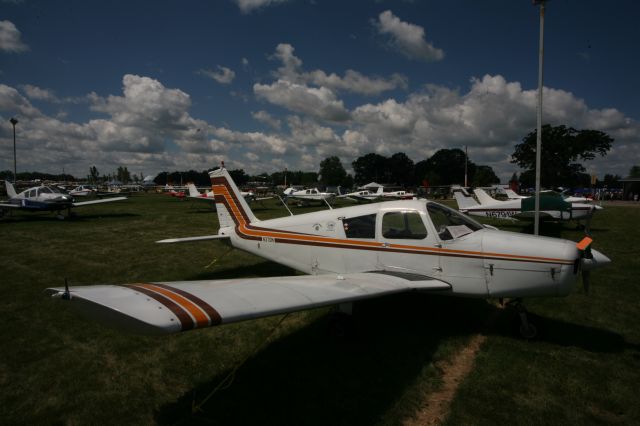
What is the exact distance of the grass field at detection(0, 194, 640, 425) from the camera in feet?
11.2

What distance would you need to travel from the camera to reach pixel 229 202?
26.0ft

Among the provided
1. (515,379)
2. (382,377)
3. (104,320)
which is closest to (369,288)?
(382,377)

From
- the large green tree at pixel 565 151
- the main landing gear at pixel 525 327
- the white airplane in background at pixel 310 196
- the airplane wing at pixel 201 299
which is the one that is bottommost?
the main landing gear at pixel 525 327

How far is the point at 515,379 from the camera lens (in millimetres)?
3961

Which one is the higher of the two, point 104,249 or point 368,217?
point 368,217

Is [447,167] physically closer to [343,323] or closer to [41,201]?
[41,201]

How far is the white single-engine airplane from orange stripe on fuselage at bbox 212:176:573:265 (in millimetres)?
15

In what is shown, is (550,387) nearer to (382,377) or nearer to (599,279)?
(382,377)

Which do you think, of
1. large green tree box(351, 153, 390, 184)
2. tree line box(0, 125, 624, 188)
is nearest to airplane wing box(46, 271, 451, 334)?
tree line box(0, 125, 624, 188)

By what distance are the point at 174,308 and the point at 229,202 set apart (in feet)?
18.1

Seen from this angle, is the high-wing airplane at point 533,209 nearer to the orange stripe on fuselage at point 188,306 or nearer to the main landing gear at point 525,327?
the main landing gear at point 525,327

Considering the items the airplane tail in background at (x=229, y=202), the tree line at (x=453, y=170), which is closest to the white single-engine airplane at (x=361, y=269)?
the airplane tail in background at (x=229, y=202)

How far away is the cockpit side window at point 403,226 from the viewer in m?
5.19

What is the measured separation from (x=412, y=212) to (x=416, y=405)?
2.79 metres
